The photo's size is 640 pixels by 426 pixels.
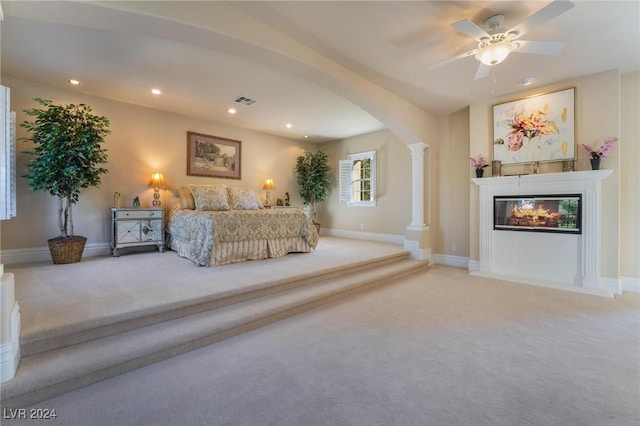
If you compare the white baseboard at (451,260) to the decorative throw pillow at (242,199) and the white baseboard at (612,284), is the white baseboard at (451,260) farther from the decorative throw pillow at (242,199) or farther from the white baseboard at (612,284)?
the decorative throw pillow at (242,199)

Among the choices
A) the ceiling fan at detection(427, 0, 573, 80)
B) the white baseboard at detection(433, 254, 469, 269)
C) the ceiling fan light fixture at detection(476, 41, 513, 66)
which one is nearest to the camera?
the ceiling fan at detection(427, 0, 573, 80)

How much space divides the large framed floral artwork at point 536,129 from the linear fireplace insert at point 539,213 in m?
0.57

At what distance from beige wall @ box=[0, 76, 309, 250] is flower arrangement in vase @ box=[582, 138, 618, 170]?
19.9 feet

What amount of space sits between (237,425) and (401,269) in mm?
3429

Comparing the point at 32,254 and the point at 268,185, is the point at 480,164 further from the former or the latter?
the point at 32,254

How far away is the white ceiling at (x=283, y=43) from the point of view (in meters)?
2.31

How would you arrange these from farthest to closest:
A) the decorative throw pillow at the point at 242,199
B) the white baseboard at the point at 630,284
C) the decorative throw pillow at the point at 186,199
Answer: the decorative throw pillow at the point at 242,199
the decorative throw pillow at the point at 186,199
the white baseboard at the point at 630,284

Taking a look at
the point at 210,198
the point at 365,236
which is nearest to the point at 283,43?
the point at 210,198

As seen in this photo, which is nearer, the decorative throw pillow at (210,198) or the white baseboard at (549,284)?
the white baseboard at (549,284)

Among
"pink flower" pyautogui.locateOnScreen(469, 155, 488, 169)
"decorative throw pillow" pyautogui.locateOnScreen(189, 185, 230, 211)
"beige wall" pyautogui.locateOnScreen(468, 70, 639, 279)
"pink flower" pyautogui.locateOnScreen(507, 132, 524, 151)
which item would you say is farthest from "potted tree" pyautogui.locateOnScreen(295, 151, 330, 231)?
"beige wall" pyautogui.locateOnScreen(468, 70, 639, 279)

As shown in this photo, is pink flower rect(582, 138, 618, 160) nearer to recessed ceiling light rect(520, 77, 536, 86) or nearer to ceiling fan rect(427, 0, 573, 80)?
recessed ceiling light rect(520, 77, 536, 86)

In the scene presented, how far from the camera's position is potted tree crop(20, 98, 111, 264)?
12.1 ft

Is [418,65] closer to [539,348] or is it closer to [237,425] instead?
[539,348]

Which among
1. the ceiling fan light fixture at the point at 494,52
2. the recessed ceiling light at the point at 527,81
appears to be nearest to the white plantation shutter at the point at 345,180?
the recessed ceiling light at the point at 527,81
